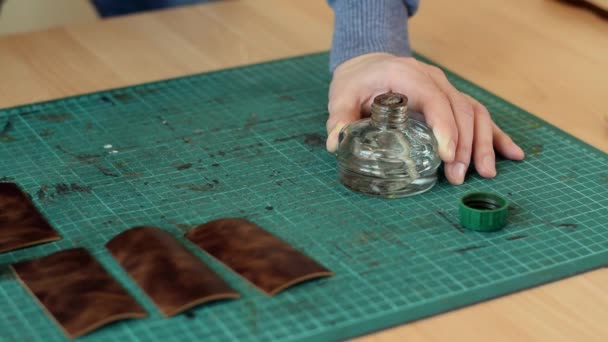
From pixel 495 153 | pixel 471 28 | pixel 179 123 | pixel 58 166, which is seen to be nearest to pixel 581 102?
pixel 495 153

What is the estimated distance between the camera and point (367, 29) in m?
1.62

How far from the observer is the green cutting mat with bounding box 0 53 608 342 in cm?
102

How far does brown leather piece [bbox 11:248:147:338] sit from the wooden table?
0.58 metres

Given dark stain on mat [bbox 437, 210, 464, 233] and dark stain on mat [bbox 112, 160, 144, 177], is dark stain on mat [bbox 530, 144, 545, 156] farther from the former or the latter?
dark stain on mat [bbox 112, 160, 144, 177]

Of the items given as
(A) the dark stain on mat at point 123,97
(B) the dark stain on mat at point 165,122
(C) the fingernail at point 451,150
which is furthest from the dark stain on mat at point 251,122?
(C) the fingernail at point 451,150

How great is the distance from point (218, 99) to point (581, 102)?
0.57 meters

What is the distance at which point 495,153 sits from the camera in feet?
4.61

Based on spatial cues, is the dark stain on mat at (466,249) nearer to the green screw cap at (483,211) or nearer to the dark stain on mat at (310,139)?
the green screw cap at (483,211)

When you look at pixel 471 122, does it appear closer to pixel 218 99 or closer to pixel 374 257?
pixel 374 257

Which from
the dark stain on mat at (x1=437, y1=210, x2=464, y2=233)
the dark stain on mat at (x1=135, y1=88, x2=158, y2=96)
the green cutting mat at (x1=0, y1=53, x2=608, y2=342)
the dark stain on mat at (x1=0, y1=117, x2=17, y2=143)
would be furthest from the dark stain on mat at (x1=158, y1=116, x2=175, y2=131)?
the dark stain on mat at (x1=437, y1=210, x2=464, y2=233)

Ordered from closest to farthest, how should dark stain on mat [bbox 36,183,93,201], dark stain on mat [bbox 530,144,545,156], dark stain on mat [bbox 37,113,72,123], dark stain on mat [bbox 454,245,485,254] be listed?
dark stain on mat [bbox 454,245,485,254]
dark stain on mat [bbox 36,183,93,201]
dark stain on mat [bbox 530,144,545,156]
dark stain on mat [bbox 37,113,72,123]

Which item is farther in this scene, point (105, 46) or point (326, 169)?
point (105, 46)

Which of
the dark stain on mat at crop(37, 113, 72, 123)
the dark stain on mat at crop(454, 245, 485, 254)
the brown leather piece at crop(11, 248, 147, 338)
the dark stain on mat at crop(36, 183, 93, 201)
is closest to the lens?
the brown leather piece at crop(11, 248, 147, 338)

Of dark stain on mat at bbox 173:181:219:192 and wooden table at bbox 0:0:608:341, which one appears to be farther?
wooden table at bbox 0:0:608:341
